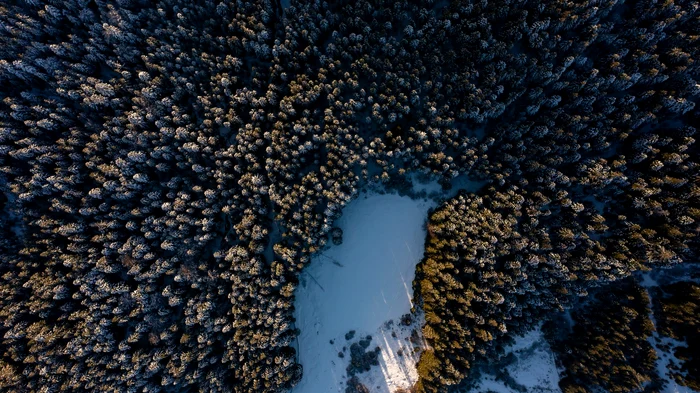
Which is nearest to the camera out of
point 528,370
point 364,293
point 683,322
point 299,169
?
point 683,322

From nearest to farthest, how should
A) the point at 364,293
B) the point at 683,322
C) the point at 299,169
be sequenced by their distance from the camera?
1. the point at 683,322
2. the point at 299,169
3. the point at 364,293

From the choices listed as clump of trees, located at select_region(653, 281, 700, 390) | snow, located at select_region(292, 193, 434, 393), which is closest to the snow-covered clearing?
snow, located at select_region(292, 193, 434, 393)

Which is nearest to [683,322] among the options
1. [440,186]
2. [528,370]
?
[528,370]

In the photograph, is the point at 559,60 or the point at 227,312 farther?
the point at 227,312

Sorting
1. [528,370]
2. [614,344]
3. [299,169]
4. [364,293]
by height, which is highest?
[299,169]

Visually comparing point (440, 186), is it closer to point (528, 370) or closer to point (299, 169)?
point (299, 169)

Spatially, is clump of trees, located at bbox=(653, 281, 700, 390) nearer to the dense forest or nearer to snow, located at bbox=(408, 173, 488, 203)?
the dense forest

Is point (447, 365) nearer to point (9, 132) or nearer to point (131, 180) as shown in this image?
point (131, 180)

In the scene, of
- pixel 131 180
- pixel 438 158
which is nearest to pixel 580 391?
pixel 438 158
